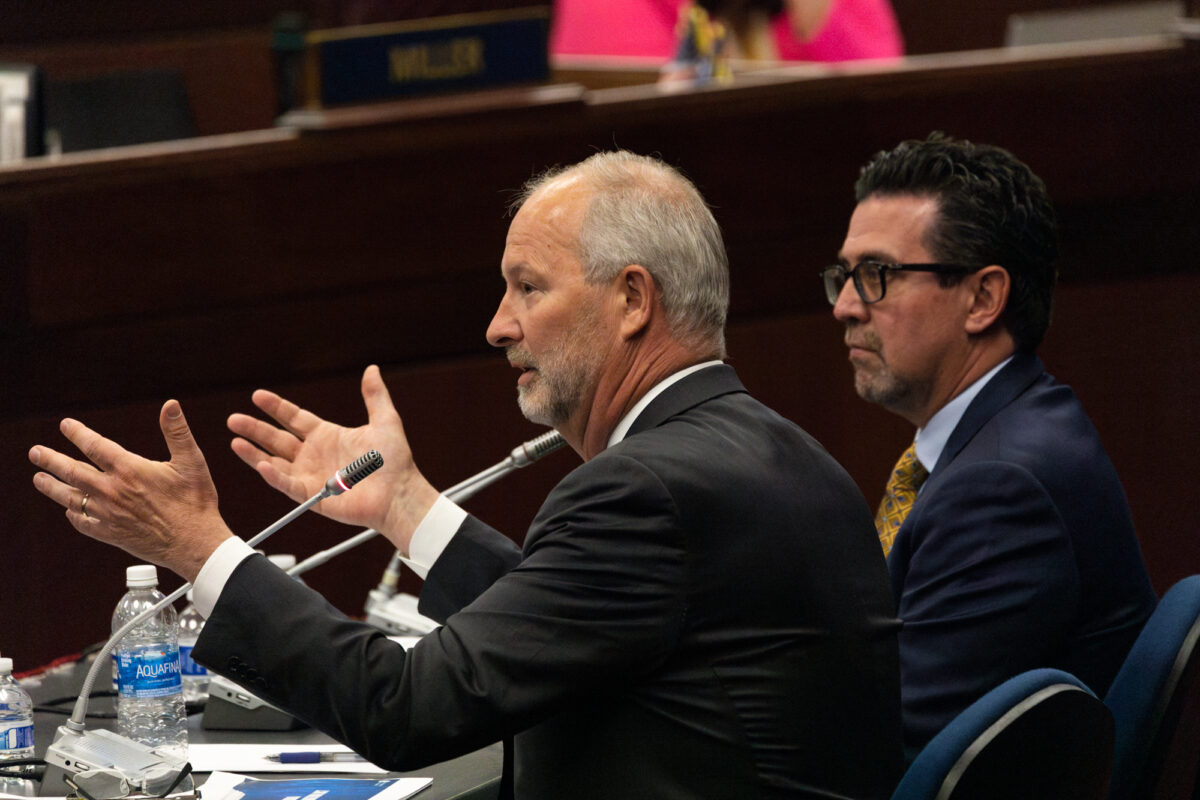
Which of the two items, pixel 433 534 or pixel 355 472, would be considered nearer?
pixel 355 472

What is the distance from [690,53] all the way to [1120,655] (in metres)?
2.39

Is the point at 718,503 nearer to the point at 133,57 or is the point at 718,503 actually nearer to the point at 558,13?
the point at 133,57

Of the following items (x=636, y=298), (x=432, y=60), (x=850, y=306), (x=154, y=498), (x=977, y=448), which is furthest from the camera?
(x=432, y=60)

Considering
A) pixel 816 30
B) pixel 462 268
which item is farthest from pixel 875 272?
pixel 816 30

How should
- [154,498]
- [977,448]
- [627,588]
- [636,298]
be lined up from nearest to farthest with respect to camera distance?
[627,588], [154,498], [636,298], [977,448]

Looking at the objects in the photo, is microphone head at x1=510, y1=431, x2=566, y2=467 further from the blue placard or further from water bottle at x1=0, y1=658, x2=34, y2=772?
the blue placard

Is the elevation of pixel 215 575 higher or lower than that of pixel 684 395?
lower

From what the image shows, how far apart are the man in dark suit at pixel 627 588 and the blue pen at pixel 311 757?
25cm

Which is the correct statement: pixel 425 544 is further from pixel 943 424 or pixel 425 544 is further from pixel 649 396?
pixel 943 424

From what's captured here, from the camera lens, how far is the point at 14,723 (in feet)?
5.83

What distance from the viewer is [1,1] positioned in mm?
4457

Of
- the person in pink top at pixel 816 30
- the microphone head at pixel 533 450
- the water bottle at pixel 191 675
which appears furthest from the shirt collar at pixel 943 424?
the person in pink top at pixel 816 30

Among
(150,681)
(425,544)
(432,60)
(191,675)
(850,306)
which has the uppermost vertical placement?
(432,60)

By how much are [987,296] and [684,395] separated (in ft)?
2.79
